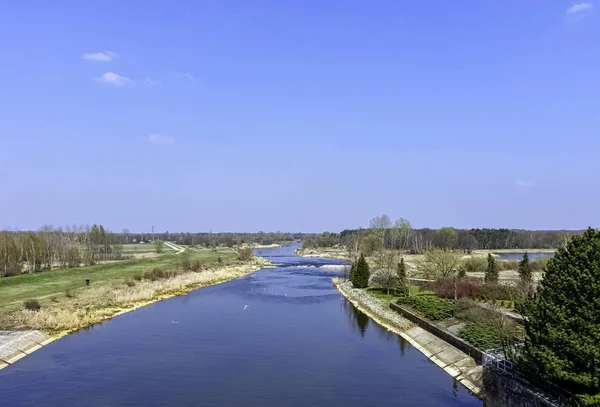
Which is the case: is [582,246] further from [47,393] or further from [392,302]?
[392,302]

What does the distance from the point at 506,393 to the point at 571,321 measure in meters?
6.53

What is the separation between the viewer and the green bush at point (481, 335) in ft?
111

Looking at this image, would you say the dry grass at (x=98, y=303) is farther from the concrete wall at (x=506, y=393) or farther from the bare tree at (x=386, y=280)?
the concrete wall at (x=506, y=393)

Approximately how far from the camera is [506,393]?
965 inches

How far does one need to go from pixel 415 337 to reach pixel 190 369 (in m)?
20.8

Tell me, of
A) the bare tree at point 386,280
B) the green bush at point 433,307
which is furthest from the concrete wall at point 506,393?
the bare tree at point 386,280

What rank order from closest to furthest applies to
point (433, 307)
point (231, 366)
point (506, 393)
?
1. point (506, 393)
2. point (231, 366)
3. point (433, 307)

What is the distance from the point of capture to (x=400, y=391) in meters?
31.0

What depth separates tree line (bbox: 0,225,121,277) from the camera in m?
85.2

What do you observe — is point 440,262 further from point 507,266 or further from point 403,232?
point 403,232

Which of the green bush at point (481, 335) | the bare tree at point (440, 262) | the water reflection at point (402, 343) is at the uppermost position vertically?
the bare tree at point (440, 262)

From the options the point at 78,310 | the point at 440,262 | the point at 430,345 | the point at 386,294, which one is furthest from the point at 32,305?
the point at 440,262

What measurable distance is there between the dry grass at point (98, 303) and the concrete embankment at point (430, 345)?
2940cm

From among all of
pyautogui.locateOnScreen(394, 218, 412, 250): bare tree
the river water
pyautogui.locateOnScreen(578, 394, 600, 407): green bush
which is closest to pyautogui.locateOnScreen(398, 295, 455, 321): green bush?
the river water
